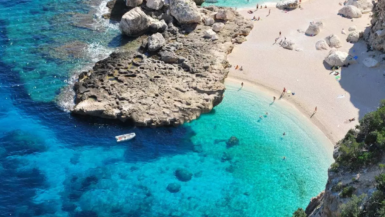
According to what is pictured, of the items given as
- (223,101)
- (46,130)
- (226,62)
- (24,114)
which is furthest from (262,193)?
(24,114)

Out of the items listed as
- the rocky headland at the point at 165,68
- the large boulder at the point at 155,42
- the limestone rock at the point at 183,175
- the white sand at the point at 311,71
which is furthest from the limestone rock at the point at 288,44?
the limestone rock at the point at 183,175

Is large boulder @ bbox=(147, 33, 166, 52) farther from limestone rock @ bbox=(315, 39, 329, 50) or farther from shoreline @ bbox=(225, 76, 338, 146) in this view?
limestone rock @ bbox=(315, 39, 329, 50)

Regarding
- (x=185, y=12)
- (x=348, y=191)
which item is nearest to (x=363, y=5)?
(x=185, y=12)

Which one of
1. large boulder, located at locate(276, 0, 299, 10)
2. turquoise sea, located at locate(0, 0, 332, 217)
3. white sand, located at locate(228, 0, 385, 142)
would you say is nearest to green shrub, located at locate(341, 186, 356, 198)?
turquoise sea, located at locate(0, 0, 332, 217)

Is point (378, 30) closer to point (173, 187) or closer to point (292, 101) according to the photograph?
point (292, 101)

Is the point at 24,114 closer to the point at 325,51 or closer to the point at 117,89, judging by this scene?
the point at 117,89

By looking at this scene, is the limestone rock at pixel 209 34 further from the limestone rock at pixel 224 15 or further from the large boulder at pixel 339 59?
the large boulder at pixel 339 59
